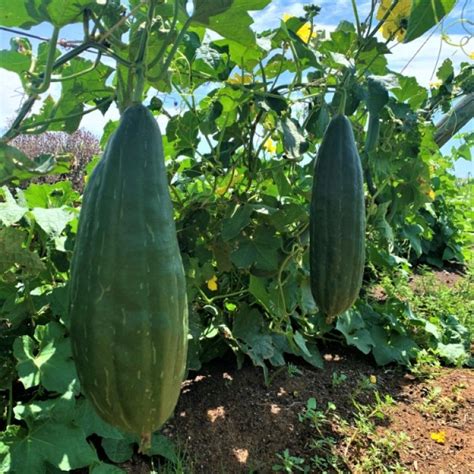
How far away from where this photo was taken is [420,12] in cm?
109

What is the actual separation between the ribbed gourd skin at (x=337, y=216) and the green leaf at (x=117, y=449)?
3.44ft

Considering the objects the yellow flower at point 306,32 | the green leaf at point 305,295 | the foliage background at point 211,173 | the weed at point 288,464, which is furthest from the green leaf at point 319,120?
the weed at point 288,464

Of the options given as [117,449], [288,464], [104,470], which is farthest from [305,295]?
[104,470]

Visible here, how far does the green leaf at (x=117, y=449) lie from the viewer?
1916 mm

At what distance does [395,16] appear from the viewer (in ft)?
4.82

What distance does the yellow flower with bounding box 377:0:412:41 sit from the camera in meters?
1.44

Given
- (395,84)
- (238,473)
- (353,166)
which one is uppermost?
(395,84)

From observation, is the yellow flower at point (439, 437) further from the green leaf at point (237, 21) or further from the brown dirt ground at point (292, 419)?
the green leaf at point (237, 21)

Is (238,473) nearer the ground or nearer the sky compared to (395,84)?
nearer the ground

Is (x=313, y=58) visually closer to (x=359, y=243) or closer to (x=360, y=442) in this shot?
(x=359, y=243)

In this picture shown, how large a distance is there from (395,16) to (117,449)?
1529 mm

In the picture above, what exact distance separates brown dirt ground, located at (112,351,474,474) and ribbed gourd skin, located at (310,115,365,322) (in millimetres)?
1051

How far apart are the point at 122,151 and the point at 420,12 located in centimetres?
66

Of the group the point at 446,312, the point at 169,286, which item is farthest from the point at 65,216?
the point at 446,312
